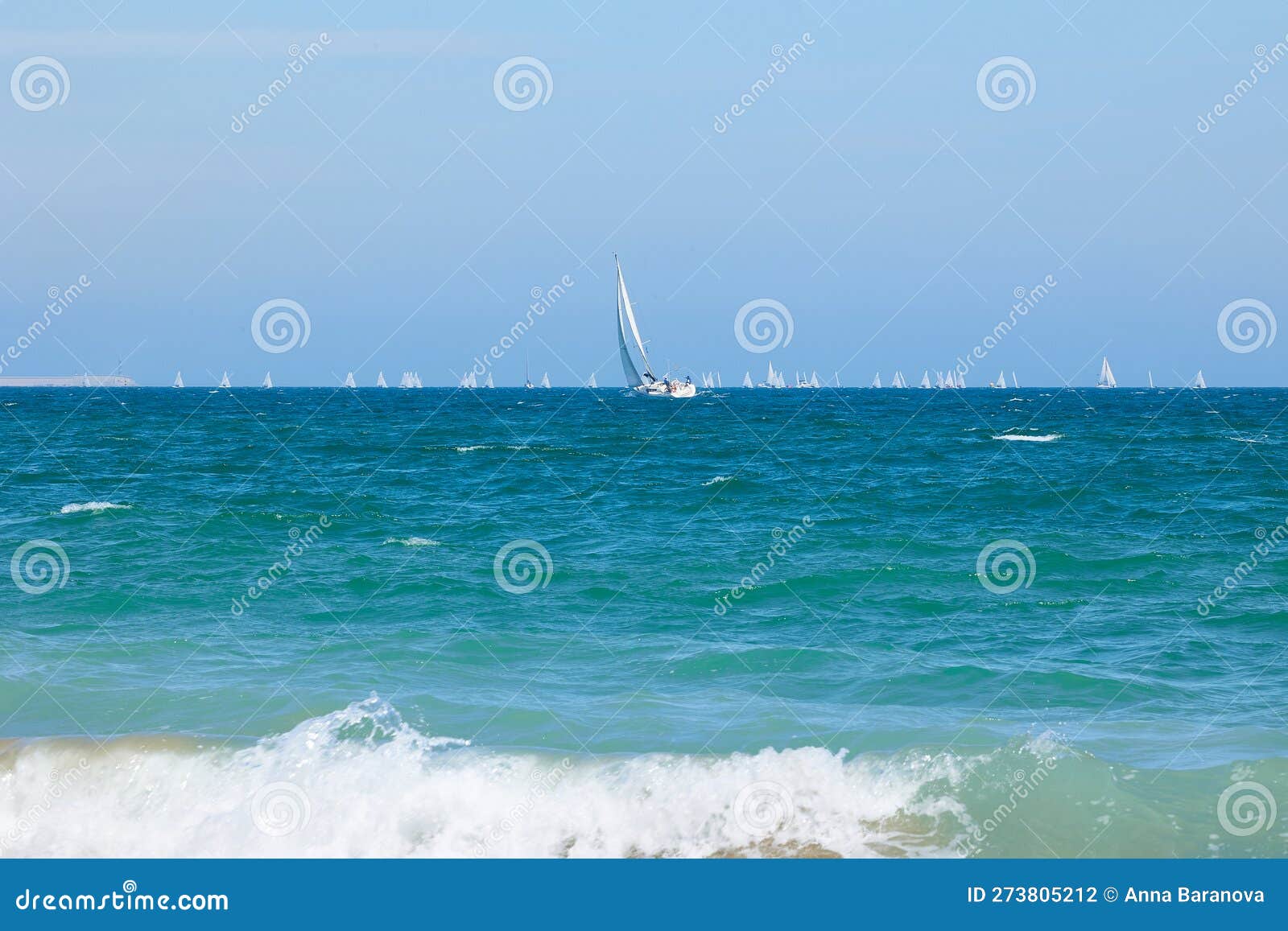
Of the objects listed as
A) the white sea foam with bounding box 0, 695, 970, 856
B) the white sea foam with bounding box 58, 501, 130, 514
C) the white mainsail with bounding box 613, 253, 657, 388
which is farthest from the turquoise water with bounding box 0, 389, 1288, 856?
the white mainsail with bounding box 613, 253, 657, 388

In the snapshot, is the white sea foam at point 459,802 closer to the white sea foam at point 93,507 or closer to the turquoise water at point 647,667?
the turquoise water at point 647,667

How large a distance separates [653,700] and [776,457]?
912 inches

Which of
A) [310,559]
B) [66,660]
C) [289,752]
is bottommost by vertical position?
[289,752]

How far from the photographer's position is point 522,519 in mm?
21406

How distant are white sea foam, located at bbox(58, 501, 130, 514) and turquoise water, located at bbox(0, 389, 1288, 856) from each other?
16 cm

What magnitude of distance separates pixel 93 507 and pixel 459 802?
17.2 meters

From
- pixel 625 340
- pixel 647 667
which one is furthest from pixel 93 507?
pixel 625 340

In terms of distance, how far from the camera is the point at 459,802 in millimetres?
9109

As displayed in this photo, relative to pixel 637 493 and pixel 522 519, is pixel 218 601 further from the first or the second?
pixel 637 493

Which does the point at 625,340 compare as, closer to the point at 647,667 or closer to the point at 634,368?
the point at 634,368

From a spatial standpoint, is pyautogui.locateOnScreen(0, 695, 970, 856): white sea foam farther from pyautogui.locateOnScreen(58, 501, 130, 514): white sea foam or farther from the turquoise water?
pyautogui.locateOnScreen(58, 501, 130, 514): white sea foam

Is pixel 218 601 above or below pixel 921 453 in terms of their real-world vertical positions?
below

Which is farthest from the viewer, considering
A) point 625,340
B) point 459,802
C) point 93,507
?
point 625,340

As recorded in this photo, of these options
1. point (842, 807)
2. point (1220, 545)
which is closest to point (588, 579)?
point (842, 807)
